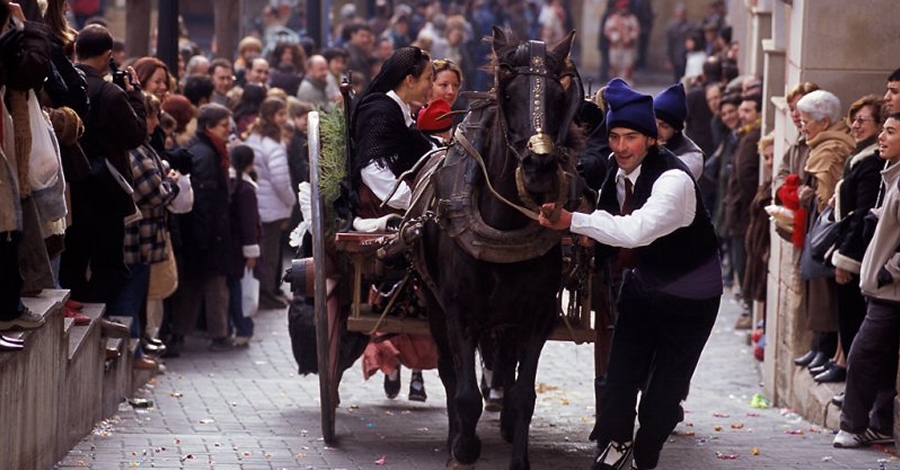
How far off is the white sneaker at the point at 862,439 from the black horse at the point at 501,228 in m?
2.21

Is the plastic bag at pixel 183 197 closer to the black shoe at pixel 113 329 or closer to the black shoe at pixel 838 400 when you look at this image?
the black shoe at pixel 113 329

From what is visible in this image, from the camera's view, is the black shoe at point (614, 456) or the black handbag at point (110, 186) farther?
the black handbag at point (110, 186)

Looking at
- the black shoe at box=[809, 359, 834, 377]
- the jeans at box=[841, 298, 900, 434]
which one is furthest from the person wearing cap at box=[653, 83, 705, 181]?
the black shoe at box=[809, 359, 834, 377]

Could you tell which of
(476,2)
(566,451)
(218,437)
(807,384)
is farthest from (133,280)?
(476,2)

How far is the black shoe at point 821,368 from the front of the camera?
1208cm

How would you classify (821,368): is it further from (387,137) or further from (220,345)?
(220,345)

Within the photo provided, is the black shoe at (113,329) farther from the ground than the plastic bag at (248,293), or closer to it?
farther from the ground

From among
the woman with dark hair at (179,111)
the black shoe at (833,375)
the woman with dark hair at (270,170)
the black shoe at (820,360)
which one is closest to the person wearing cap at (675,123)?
the black shoe at (833,375)

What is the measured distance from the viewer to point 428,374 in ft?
50.7

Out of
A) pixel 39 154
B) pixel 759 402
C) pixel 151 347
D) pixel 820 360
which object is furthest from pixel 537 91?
pixel 759 402

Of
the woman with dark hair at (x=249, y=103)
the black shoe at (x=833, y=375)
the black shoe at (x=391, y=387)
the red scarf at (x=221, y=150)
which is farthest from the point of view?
the woman with dark hair at (x=249, y=103)

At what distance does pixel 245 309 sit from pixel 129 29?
110 inches

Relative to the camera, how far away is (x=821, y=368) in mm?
12211

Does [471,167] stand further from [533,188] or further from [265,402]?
[265,402]
